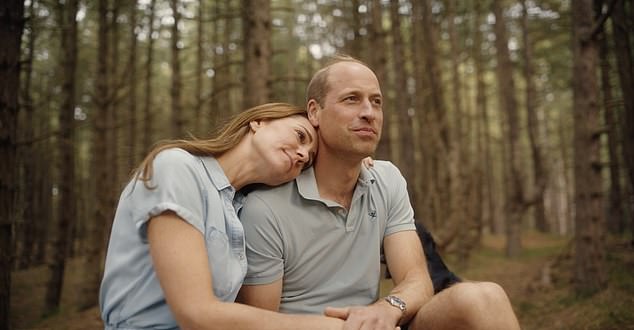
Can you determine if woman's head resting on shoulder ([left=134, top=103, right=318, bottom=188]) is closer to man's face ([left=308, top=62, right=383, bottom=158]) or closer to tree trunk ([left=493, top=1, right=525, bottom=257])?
man's face ([left=308, top=62, right=383, bottom=158])

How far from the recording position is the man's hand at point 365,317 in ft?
7.09

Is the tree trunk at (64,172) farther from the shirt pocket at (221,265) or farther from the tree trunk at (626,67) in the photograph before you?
the tree trunk at (626,67)

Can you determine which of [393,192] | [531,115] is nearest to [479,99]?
[531,115]

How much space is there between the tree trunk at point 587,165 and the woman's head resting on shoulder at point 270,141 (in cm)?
513

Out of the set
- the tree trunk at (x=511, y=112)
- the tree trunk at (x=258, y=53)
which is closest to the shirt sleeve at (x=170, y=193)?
the tree trunk at (x=258, y=53)

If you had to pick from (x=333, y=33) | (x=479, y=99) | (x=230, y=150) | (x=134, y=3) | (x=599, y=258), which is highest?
(x=333, y=33)

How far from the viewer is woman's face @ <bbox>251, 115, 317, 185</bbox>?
7.91 ft

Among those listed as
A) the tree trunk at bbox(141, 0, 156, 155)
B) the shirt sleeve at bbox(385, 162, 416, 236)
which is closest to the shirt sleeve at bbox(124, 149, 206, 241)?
the shirt sleeve at bbox(385, 162, 416, 236)

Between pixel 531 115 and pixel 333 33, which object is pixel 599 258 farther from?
pixel 333 33

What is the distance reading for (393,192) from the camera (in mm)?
2951

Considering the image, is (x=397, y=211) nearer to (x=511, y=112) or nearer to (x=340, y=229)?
(x=340, y=229)

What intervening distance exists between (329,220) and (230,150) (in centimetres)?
67

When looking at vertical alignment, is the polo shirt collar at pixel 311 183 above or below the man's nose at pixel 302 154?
below

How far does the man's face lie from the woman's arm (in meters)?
1.05
